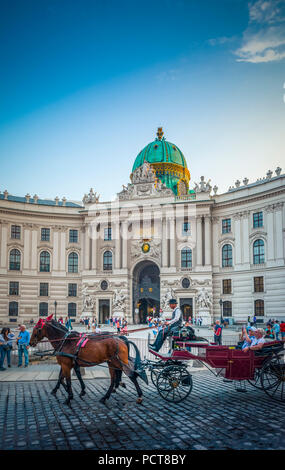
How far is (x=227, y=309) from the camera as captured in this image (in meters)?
44.2

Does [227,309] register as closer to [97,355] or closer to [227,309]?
[227,309]

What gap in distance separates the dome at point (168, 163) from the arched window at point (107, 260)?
13.3 meters

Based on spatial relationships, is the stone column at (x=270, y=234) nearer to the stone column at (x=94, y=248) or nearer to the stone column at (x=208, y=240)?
the stone column at (x=208, y=240)

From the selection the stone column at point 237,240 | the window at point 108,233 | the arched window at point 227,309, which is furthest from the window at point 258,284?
the window at point 108,233

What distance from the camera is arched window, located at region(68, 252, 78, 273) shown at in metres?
51.2

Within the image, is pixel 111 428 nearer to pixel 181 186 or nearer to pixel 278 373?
pixel 278 373

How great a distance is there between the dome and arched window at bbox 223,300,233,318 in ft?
59.8

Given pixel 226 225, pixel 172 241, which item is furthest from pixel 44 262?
pixel 226 225

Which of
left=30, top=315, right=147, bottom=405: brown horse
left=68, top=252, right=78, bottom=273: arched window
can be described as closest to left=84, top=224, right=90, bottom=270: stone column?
left=68, top=252, right=78, bottom=273: arched window

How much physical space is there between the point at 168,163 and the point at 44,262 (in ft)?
74.1

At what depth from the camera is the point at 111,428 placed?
804 cm

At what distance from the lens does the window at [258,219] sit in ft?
141
